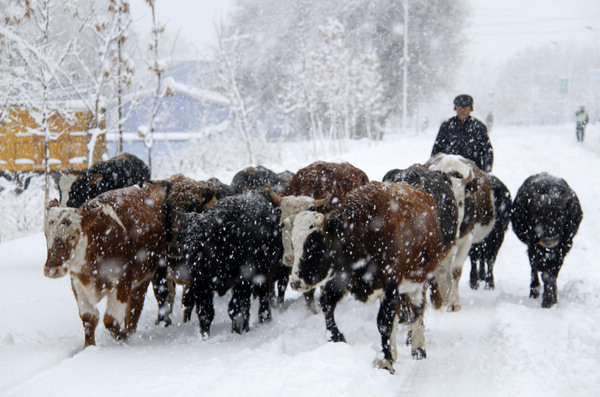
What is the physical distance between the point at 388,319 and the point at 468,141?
421 centimetres

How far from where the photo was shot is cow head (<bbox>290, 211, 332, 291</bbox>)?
4.88 meters

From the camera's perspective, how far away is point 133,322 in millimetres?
6004

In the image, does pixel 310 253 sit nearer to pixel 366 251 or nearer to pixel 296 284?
pixel 296 284

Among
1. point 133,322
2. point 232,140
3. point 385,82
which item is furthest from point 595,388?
point 385,82

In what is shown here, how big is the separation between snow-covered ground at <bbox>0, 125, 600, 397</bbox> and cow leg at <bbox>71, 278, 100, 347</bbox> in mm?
165

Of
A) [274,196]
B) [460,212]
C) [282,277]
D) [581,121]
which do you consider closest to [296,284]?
[274,196]

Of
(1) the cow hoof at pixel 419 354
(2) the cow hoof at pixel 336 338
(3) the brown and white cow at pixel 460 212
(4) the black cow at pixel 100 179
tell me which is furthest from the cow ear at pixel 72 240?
(3) the brown and white cow at pixel 460 212

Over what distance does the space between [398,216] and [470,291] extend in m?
3.56

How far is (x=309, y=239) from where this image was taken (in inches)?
193

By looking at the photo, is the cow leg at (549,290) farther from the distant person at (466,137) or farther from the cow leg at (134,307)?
the cow leg at (134,307)

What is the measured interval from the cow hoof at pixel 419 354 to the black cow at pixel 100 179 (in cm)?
476

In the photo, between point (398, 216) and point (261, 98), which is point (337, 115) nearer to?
point (261, 98)

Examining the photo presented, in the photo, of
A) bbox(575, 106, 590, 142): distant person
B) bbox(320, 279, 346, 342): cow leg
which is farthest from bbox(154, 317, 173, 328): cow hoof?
bbox(575, 106, 590, 142): distant person

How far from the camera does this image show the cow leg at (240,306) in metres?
6.16
